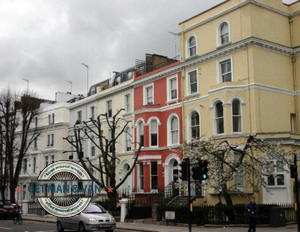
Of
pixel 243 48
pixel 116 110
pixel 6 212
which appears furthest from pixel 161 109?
pixel 6 212

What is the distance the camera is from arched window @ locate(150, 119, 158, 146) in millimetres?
34500

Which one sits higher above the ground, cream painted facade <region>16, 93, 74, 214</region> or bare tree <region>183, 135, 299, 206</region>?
cream painted facade <region>16, 93, 74, 214</region>

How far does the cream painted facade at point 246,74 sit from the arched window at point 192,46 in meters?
0.08

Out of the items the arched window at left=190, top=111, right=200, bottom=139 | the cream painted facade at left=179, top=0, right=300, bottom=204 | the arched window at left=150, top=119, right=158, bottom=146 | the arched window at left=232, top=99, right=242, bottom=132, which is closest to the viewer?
the cream painted facade at left=179, top=0, right=300, bottom=204

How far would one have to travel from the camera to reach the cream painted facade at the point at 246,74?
27016mm

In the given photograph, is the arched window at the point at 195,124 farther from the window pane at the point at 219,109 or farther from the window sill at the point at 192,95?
the window pane at the point at 219,109

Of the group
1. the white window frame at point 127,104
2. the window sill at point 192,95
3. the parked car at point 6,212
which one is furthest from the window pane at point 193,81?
the parked car at point 6,212

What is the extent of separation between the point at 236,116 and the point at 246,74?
9.25 ft

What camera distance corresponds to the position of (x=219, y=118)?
28266 mm

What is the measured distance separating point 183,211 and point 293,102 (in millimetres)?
11992

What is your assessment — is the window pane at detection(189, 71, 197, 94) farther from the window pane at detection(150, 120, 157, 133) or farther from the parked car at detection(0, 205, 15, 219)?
the parked car at detection(0, 205, 15, 219)

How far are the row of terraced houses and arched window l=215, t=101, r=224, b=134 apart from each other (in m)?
0.07

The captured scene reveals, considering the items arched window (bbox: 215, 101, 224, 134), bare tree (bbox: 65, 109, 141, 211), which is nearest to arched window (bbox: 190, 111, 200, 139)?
arched window (bbox: 215, 101, 224, 134)

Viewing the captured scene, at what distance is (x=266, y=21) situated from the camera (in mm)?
28719
